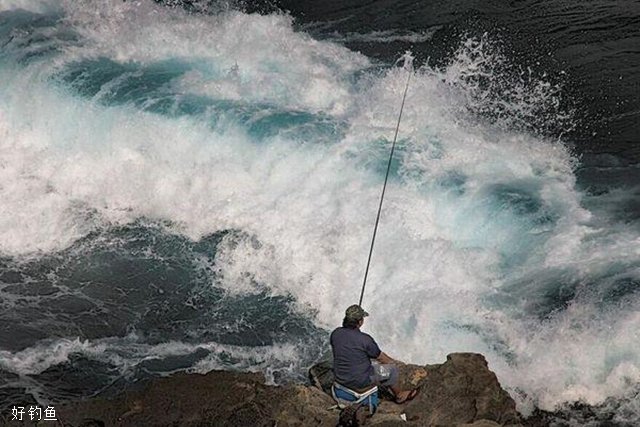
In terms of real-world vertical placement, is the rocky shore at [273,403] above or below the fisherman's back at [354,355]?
below

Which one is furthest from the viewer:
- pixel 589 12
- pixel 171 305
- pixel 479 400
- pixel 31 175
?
pixel 589 12

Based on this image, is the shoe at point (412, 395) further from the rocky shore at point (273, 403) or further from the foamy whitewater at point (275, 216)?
the foamy whitewater at point (275, 216)

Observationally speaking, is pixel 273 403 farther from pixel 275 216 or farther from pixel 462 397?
pixel 275 216

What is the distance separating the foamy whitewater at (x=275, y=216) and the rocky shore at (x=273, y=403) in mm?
1339

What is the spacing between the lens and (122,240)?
11453 mm

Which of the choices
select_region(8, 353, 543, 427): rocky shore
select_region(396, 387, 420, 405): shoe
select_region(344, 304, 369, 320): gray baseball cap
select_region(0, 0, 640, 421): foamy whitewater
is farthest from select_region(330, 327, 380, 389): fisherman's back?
select_region(0, 0, 640, 421): foamy whitewater

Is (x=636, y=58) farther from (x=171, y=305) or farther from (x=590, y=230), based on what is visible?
(x=171, y=305)

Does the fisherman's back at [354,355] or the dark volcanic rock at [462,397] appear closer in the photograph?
the fisherman's back at [354,355]

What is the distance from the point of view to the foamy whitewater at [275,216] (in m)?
9.31

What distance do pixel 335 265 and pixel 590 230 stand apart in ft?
12.3

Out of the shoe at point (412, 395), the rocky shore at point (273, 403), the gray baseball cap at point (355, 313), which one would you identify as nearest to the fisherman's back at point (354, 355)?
the gray baseball cap at point (355, 313)

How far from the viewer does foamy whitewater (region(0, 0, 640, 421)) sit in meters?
9.31

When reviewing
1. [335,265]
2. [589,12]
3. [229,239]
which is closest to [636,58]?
[589,12]

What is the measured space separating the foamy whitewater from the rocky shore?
52.7 inches
